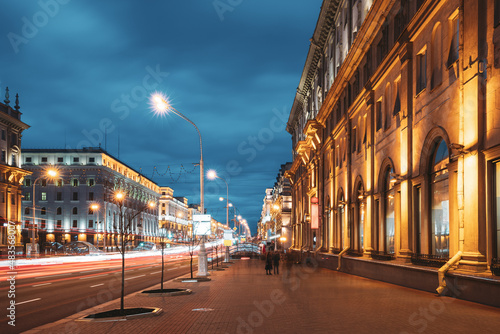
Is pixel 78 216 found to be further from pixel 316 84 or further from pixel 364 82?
pixel 364 82

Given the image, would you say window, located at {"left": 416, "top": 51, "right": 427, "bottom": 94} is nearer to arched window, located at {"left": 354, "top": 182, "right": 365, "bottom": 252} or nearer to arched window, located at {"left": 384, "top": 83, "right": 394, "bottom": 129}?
arched window, located at {"left": 384, "top": 83, "right": 394, "bottom": 129}

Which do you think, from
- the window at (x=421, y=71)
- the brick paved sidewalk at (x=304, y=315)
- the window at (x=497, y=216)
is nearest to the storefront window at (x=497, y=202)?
the window at (x=497, y=216)

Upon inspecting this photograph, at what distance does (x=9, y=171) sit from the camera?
7362cm

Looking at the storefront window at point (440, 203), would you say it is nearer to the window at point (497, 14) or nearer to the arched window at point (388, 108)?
the window at point (497, 14)

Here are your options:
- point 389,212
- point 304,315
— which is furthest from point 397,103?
point 304,315

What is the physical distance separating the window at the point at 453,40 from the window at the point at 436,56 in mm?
985

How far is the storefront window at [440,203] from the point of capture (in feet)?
61.8

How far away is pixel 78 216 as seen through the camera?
10500 centimetres

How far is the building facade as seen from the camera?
1552 cm

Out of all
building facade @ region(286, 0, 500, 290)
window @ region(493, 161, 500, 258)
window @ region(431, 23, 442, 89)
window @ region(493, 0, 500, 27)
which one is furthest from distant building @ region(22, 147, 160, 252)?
window @ region(493, 0, 500, 27)

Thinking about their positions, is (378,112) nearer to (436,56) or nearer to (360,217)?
(360,217)

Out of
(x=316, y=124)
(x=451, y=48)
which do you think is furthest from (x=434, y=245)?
(x=316, y=124)

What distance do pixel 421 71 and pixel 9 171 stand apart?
66.2 metres

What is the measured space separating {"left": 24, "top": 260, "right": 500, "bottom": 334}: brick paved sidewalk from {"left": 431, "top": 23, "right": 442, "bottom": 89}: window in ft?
25.8
